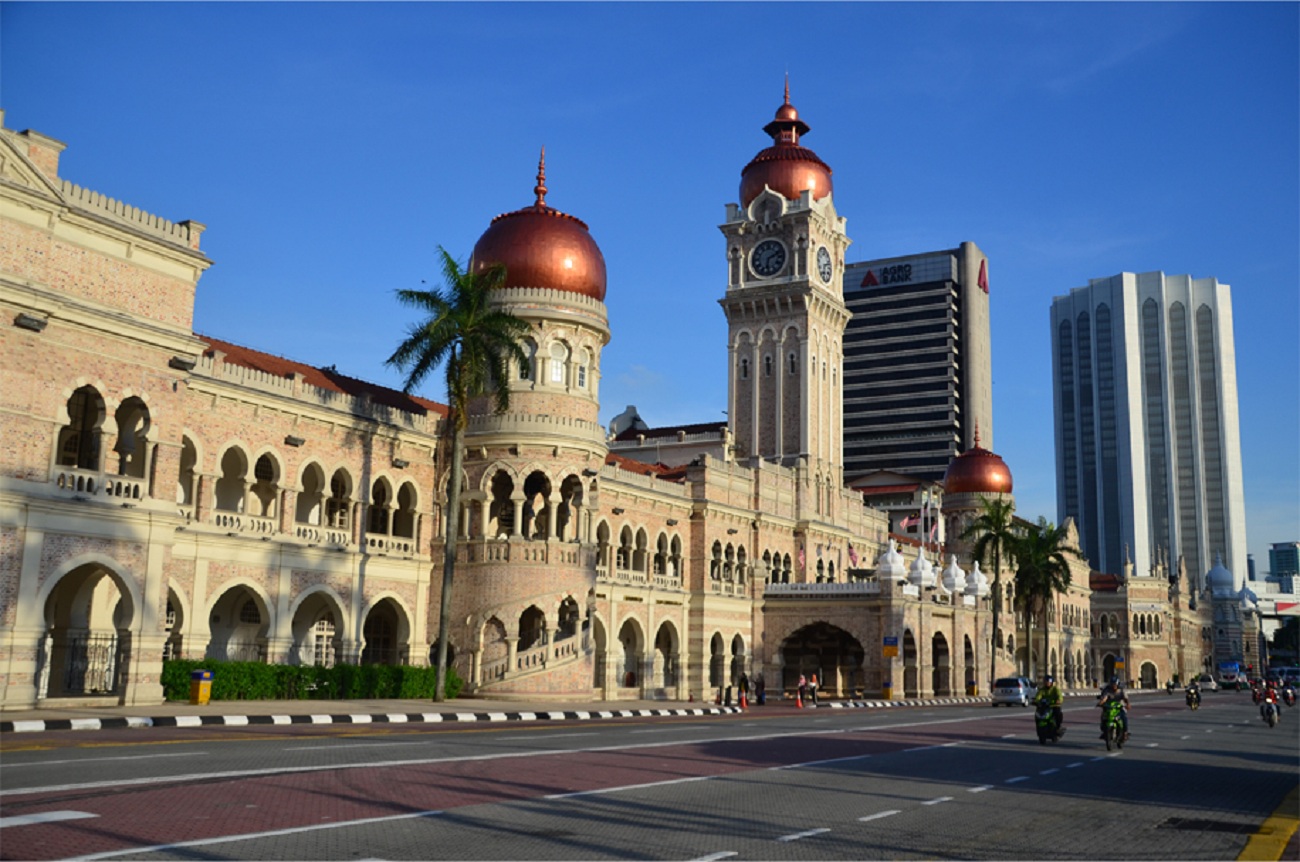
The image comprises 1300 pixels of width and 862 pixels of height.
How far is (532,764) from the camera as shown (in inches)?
655

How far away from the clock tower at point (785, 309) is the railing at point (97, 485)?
146ft

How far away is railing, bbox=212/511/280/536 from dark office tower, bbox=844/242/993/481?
389ft

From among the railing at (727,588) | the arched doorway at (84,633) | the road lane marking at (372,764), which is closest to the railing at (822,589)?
the railing at (727,588)

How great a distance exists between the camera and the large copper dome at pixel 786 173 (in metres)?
72.1

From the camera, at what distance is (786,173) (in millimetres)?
72250

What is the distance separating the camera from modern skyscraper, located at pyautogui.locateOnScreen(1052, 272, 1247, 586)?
642ft

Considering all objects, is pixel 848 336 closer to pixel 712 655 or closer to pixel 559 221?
Answer: pixel 712 655

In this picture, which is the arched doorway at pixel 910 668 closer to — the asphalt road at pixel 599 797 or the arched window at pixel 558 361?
the arched window at pixel 558 361

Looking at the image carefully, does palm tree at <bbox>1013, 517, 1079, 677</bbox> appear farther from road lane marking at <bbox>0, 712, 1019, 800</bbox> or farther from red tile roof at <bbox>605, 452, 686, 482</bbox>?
road lane marking at <bbox>0, 712, 1019, 800</bbox>

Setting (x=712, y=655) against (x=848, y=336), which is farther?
(x=848, y=336)

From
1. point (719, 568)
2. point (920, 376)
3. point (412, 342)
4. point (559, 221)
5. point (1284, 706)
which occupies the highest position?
point (920, 376)

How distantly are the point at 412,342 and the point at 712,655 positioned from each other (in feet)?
83.6

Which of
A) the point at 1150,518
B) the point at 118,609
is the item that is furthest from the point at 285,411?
the point at 1150,518

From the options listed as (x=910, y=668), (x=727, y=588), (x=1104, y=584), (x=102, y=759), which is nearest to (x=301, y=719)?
(x=102, y=759)
